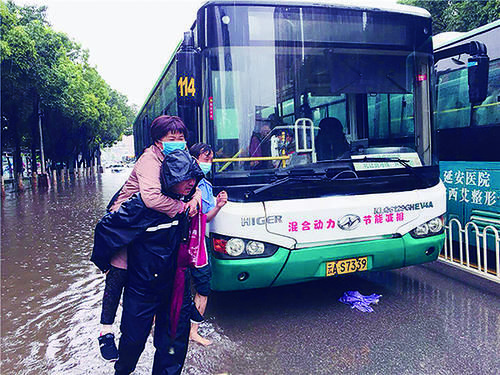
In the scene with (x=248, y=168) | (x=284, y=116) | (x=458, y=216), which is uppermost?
(x=284, y=116)

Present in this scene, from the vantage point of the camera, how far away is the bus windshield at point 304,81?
3.79 metres

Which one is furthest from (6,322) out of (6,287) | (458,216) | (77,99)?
(77,99)

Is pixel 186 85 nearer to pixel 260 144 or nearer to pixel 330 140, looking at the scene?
pixel 260 144

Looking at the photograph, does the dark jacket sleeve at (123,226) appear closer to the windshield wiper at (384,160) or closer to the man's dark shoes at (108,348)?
the man's dark shoes at (108,348)

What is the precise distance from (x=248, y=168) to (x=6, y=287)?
162 inches

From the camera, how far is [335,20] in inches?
158

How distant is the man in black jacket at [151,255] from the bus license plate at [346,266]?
5.51 ft

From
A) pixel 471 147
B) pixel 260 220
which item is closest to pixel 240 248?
pixel 260 220

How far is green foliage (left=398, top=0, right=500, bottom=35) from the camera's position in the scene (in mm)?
14922

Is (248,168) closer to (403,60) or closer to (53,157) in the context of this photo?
(403,60)

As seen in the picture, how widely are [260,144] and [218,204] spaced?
29.1 inches

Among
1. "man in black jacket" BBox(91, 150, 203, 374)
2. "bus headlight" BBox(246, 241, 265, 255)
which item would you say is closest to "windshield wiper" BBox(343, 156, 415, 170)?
"bus headlight" BBox(246, 241, 265, 255)

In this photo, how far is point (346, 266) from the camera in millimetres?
3926

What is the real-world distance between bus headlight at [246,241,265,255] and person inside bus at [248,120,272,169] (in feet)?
2.24
